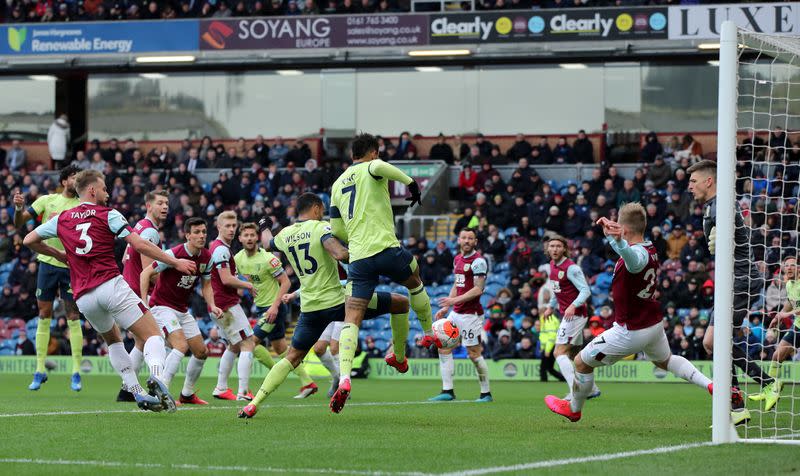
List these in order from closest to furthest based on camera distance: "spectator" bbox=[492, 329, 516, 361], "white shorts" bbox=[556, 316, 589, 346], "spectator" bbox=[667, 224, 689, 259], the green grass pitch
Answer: the green grass pitch
"white shorts" bbox=[556, 316, 589, 346]
"spectator" bbox=[492, 329, 516, 361]
"spectator" bbox=[667, 224, 689, 259]

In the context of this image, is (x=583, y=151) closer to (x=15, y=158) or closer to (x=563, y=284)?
(x=563, y=284)

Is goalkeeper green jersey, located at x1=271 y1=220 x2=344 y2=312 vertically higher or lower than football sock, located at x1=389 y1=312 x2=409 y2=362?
higher

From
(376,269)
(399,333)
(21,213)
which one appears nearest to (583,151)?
(21,213)

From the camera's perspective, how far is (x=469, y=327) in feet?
52.0

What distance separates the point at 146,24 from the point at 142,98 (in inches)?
211

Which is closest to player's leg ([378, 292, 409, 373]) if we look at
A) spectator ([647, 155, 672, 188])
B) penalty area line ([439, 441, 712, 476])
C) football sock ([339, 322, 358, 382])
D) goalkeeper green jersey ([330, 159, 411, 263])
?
football sock ([339, 322, 358, 382])

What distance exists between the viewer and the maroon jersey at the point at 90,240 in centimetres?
1066

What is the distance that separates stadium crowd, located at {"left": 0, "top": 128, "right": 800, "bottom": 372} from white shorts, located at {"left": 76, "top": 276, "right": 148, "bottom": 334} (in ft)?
37.2

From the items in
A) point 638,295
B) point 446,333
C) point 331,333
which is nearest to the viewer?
point 638,295

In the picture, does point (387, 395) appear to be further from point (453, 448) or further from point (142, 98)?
point (142, 98)

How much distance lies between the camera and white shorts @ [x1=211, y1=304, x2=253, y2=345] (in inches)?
595

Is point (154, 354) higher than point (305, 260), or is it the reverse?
point (305, 260)

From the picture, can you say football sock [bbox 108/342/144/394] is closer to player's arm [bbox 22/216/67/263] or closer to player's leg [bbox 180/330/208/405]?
player's arm [bbox 22/216/67/263]

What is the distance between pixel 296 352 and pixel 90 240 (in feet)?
7.27
